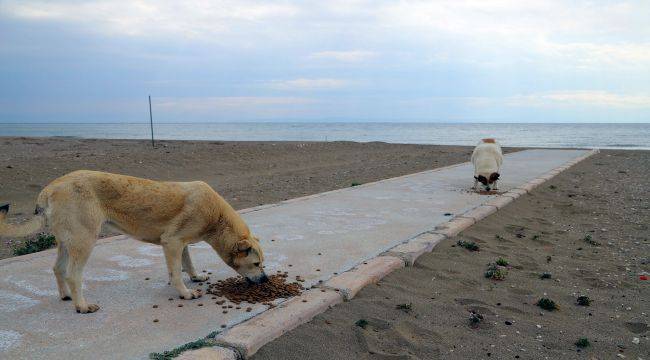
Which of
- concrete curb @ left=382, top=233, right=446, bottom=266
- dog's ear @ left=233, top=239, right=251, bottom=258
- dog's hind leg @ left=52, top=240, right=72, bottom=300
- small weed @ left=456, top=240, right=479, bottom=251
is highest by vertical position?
dog's ear @ left=233, top=239, right=251, bottom=258

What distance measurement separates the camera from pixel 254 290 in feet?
14.6

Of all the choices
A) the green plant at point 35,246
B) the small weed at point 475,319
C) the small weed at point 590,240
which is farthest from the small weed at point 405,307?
the green plant at point 35,246

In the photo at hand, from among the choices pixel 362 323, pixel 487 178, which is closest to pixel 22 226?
pixel 362 323

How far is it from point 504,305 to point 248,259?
8.54 feet

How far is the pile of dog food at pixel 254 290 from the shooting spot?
4.32 meters

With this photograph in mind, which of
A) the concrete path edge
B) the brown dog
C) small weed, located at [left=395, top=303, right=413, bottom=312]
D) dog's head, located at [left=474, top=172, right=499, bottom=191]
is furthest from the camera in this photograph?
dog's head, located at [left=474, top=172, right=499, bottom=191]

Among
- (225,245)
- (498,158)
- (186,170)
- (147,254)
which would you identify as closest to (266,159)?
(186,170)

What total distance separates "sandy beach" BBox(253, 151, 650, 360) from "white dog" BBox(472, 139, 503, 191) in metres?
2.62

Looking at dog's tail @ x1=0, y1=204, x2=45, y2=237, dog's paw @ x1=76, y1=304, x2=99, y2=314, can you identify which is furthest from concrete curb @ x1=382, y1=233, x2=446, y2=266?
dog's tail @ x1=0, y1=204, x2=45, y2=237

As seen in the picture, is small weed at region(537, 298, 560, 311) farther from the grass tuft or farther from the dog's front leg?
the dog's front leg

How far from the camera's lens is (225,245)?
14.3ft

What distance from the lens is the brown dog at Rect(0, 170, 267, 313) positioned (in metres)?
3.87

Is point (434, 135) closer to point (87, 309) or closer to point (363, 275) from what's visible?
point (363, 275)

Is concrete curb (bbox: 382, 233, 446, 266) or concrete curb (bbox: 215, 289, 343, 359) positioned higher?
concrete curb (bbox: 382, 233, 446, 266)
